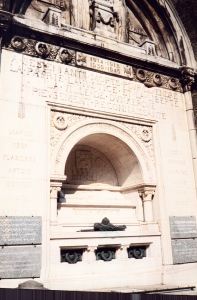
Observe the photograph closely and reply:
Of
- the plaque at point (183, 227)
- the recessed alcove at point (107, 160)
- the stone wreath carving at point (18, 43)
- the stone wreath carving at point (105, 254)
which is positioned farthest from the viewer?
the recessed alcove at point (107, 160)

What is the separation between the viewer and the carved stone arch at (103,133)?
21.9 feet

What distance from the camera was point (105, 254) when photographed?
667cm

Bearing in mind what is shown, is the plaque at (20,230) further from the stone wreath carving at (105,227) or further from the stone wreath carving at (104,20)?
the stone wreath carving at (104,20)

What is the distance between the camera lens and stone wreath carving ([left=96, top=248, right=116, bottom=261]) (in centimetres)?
661

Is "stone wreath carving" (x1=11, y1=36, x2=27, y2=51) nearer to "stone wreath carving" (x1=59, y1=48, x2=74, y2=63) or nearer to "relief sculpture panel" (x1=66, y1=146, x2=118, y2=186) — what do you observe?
"stone wreath carving" (x1=59, y1=48, x2=74, y2=63)

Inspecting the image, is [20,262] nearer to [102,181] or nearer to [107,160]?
[102,181]

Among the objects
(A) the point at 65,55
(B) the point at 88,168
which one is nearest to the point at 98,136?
(B) the point at 88,168

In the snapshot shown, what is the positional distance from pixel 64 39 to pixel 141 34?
3164mm

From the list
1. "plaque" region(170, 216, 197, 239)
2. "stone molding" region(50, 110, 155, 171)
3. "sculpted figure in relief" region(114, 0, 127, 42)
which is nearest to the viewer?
"stone molding" region(50, 110, 155, 171)

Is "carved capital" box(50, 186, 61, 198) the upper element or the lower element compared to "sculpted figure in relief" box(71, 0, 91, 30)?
lower

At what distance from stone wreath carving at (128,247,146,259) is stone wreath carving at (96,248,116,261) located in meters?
0.46

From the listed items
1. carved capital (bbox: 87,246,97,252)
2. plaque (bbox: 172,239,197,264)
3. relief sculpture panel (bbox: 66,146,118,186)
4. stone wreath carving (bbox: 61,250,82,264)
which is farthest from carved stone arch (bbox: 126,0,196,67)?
stone wreath carving (bbox: 61,250,82,264)

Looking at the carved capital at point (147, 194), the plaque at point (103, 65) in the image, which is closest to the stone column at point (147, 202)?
the carved capital at point (147, 194)

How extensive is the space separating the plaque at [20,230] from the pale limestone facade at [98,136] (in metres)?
0.12
